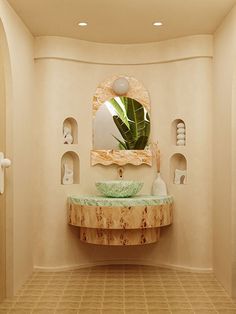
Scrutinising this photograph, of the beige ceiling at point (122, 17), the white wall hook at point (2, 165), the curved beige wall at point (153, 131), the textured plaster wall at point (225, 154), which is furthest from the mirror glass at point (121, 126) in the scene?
the white wall hook at point (2, 165)

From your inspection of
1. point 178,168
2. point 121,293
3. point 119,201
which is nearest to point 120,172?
point 178,168

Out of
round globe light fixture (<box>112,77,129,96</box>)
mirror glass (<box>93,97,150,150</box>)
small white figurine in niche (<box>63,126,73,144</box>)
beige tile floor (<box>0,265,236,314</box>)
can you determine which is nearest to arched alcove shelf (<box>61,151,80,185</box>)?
small white figurine in niche (<box>63,126,73,144</box>)

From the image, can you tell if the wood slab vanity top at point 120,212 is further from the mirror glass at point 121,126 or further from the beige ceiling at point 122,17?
the beige ceiling at point 122,17

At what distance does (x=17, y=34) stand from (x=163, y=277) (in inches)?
108

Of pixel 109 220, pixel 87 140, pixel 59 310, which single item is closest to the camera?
pixel 59 310

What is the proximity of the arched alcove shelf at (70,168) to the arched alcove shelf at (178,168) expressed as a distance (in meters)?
1.05

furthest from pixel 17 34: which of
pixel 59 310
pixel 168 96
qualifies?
pixel 59 310

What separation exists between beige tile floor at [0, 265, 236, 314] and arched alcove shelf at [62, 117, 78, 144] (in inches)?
56.1

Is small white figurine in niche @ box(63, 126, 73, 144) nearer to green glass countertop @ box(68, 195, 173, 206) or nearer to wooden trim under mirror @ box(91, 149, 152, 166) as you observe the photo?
wooden trim under mirror @ box(91, 149, 152, 166)

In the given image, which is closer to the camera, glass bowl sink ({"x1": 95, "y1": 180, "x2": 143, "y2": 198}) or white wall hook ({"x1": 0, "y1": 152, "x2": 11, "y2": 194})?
white wall hook ({"x1": 0, "y1": 152, "x2": 11, "y2": 194})

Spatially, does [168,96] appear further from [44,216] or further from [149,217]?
[44,216]

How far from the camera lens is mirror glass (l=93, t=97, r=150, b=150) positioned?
5.46m

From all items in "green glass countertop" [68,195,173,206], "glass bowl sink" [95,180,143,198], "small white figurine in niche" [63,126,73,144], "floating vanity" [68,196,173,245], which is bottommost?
"floating vanity" [68,196,173,245]

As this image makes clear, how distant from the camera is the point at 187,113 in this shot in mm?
5203
